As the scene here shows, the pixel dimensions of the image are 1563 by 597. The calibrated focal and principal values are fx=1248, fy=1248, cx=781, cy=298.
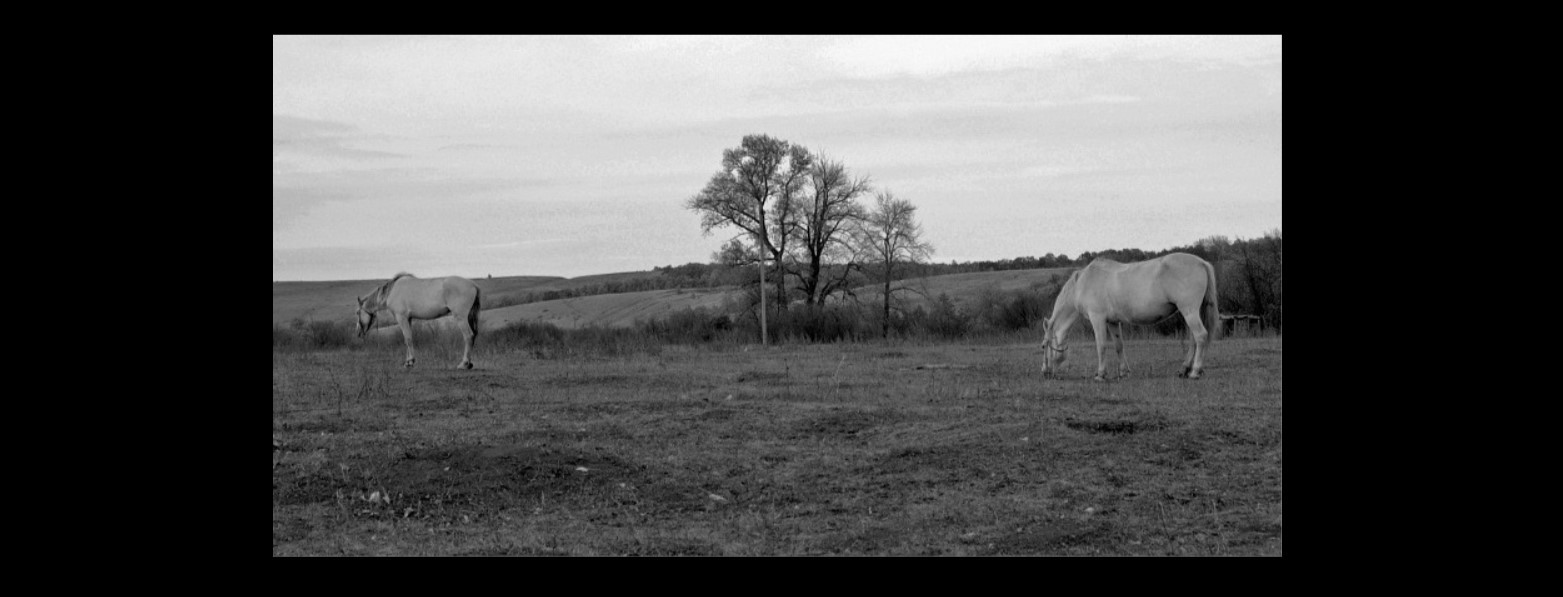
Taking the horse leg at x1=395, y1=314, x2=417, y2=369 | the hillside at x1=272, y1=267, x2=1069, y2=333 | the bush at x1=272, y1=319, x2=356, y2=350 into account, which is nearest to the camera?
the horse leg at x1=395, y1=314, x2=417, y2=369

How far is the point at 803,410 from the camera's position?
12.6 m

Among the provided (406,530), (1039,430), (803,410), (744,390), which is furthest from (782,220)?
(406,530)

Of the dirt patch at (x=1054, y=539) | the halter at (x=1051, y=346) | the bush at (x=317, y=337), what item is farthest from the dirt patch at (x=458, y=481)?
the bush at (x=317, y=337)

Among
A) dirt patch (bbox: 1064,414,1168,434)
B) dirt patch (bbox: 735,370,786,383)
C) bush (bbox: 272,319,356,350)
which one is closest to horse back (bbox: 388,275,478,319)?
dirt patch (bbox: 735,370,786,383)

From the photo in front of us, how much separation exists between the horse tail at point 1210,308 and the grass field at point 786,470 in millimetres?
1476

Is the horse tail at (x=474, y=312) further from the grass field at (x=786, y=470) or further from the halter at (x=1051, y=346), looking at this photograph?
the halter at (x=1051, y=346)

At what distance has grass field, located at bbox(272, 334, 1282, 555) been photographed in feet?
23.0

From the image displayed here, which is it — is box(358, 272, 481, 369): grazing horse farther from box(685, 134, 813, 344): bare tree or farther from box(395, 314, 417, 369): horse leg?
box(685, 134, 813, 344): bare tree

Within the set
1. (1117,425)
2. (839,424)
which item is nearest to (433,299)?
(839,424)

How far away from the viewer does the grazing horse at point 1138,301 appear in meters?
16.7

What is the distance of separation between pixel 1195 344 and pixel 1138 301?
45.1 inches
